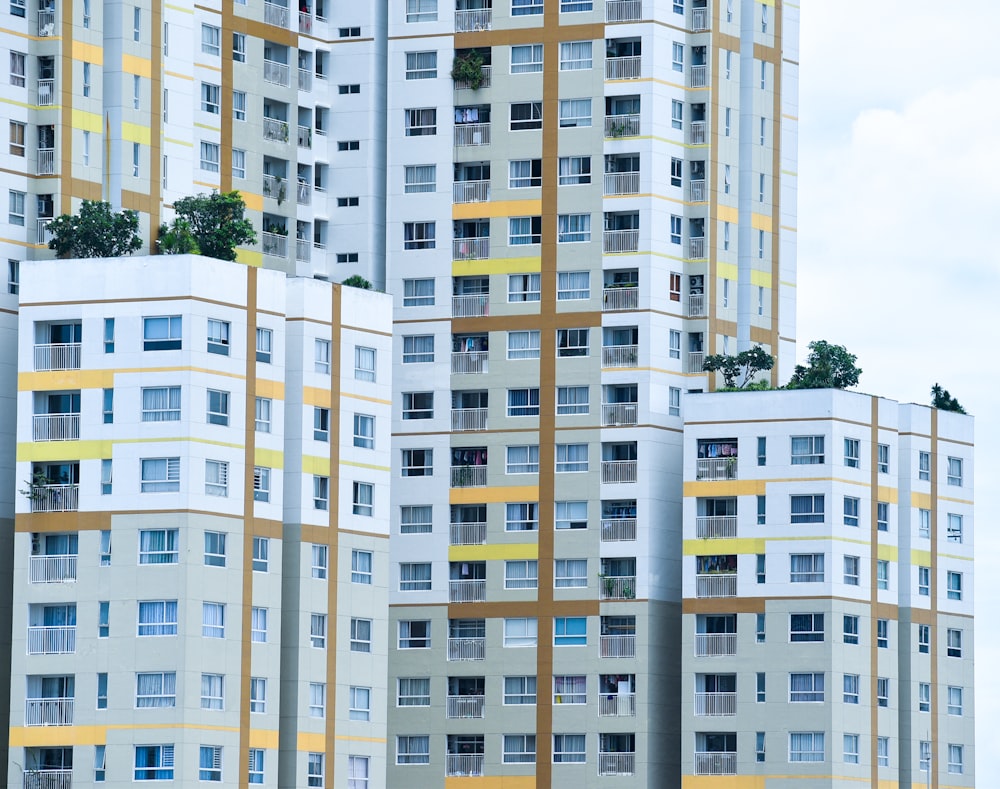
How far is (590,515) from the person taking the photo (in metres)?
145

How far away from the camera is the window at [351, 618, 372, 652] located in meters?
131

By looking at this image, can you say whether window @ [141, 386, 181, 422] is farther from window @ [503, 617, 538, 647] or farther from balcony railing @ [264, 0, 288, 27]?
window @ [503, 617, 538, 647]

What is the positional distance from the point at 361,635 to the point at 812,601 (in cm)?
2289

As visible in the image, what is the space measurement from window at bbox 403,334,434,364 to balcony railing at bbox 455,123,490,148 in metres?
10.2

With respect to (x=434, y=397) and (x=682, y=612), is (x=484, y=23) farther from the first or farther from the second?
(x=682, y=612)

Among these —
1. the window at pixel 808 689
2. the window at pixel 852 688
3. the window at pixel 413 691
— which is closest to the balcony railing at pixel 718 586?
the window at pixel 808 689

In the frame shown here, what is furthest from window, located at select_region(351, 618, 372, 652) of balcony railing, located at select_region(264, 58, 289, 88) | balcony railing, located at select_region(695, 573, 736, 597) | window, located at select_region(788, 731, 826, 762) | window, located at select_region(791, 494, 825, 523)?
balcony railing, located at select_region(264, 58, 289, 88)

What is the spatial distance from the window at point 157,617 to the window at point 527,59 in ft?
131

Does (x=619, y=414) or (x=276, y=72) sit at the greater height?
(x=276, y=72)

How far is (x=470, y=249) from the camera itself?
149250 mm

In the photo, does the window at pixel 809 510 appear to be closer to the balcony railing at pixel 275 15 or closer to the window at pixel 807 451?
the window at pixel 807 451

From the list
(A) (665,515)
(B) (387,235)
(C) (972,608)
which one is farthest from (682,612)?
(B) (387,235)

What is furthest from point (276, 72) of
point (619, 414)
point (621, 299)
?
point (619, 414)

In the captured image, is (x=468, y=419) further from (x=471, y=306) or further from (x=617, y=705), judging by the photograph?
(x=617, y=705)
